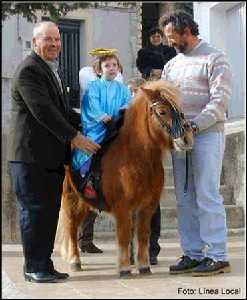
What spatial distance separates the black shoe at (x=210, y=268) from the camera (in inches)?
209

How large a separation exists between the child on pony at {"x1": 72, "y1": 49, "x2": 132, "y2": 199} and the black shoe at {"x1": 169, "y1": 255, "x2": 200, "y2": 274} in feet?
2.78

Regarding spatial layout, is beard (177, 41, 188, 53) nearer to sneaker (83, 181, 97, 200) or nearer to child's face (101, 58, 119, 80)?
child's face (101, 58, 119, 80)

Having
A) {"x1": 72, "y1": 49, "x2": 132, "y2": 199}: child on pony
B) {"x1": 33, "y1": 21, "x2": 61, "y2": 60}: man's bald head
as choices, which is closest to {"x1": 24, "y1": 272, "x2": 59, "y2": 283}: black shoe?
{"x1": 72, "y1": 49, "x2": 132, "y2": 199}: child on pony

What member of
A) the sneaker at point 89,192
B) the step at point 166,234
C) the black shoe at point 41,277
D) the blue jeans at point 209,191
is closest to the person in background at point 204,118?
the blue jeans at point 209,191

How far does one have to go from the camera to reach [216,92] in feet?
17.3

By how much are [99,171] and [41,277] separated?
0.92 meters

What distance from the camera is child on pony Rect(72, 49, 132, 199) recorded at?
18.1ft

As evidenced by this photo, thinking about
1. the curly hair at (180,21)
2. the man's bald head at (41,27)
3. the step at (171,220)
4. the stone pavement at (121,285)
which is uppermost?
the curly hair at (180,21)

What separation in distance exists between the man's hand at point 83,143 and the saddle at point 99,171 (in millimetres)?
227

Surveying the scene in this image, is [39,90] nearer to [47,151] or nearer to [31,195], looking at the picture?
[47,151]

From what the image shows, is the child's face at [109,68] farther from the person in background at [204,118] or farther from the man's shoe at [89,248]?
the man's shoe at [89,248]

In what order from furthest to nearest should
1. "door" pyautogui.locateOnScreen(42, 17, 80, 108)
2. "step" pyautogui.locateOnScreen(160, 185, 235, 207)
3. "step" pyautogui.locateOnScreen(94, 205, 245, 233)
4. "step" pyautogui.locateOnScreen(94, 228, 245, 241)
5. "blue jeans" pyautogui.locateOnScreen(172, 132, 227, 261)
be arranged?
"step" pyautogui.locateOnScreen(160, 185, 235, 207) < "step" pyautogui.locateOnScreen(94, 205, 245, 233) < "step" pyautogui.locateOnScreen(94, 228, 245, 241) < "door" pyautogui.locateOnScreen(42, 17, 80, 108) < "blue jeans" pyautogui.locateOnScreen(172, 132, 227, 261)

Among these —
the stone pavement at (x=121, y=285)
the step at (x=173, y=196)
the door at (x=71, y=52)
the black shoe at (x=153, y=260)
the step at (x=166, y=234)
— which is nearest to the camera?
the stone pavement at (x=121, y=285)

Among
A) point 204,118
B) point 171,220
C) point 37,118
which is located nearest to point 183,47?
point 204,118
